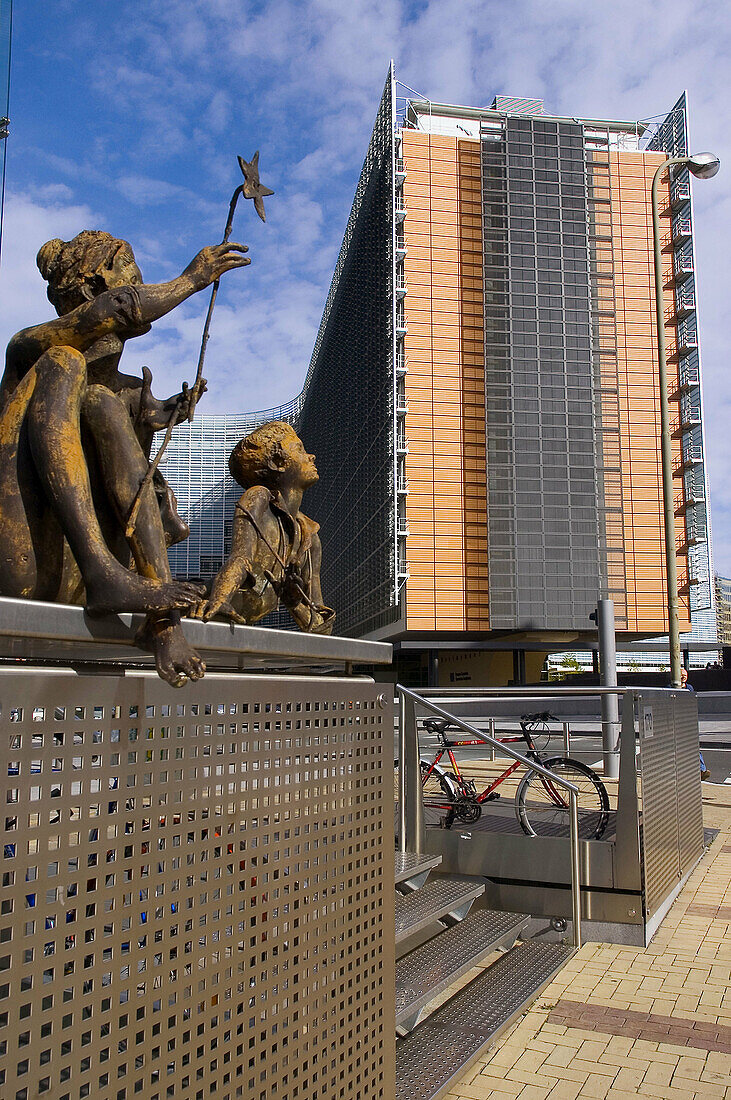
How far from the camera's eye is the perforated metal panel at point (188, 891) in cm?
161

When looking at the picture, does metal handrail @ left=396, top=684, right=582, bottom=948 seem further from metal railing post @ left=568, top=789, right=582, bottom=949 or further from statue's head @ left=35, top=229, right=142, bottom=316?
statue's head @ left=35, top=229, right=142, bottom=316

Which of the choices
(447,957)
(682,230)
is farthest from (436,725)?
(682,230)

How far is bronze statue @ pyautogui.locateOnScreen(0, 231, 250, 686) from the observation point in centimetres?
186

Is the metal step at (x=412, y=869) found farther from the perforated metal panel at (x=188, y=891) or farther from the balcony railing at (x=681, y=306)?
the balcony railing at (x=681, y=306)

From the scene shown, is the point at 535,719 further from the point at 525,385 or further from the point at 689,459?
the point at 689,459

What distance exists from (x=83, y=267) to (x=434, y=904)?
14.9ft

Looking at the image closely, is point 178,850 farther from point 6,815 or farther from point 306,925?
point 306,925

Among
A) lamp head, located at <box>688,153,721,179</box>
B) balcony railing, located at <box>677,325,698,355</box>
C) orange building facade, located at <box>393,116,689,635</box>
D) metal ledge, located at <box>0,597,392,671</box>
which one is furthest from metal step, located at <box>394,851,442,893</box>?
balcony railing, located at <box>677,325,698,355</box>

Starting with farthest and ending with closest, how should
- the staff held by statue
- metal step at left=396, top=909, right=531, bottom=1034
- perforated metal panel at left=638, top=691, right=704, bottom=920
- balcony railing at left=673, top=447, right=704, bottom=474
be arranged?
balcony railing at left=673, top=447, right=704, bottom=474 → perforated metal panel at left=638, top=691, right=704, bottom=920 → metal step at left=396, top=909, right=531, bottom=1034 → the staff held by statue

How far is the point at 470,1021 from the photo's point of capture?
464cm

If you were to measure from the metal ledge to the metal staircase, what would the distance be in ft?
7.48

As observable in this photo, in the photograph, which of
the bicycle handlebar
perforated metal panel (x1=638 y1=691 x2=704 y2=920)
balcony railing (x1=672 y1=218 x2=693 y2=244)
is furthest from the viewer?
balcony railing (x1=672 y1=218 x2=693 y2=244)

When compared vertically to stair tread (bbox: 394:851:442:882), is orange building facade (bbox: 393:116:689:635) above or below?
above

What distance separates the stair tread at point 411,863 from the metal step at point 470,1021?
73 centimetres
